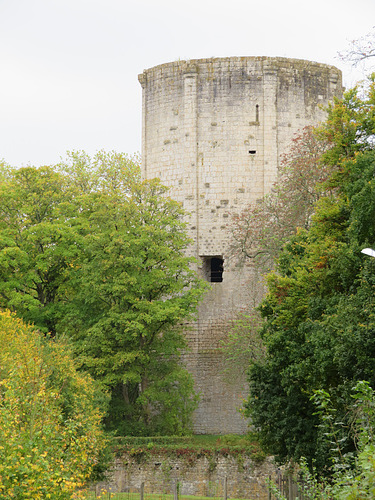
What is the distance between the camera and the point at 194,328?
135 ft

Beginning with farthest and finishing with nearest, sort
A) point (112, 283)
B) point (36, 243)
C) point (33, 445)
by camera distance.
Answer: point (36, 243)
point (112, 283)
point (33, 445)

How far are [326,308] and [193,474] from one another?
13643 mm

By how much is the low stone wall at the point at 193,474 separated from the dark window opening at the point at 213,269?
1026cm

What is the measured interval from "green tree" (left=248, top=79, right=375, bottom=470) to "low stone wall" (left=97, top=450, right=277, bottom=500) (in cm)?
567

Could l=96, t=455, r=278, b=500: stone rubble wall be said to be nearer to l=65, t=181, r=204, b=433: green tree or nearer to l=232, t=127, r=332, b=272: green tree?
l=65, t=181, r=204, b=433: green tree

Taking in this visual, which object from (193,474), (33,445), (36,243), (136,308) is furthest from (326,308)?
(36,243)

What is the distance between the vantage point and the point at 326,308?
22.6m

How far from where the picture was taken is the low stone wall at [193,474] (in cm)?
3378

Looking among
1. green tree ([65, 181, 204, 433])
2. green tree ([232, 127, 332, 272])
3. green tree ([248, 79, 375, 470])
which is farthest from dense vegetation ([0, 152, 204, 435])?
green tree ([248, 79, 375, 470])

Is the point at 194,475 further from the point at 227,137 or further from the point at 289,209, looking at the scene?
the point at 227,137

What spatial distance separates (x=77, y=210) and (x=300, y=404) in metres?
18.3

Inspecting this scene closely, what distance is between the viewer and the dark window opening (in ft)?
A: 139

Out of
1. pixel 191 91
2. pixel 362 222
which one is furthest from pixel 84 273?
pixel 362 222

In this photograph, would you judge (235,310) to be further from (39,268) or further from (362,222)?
(362,222)
